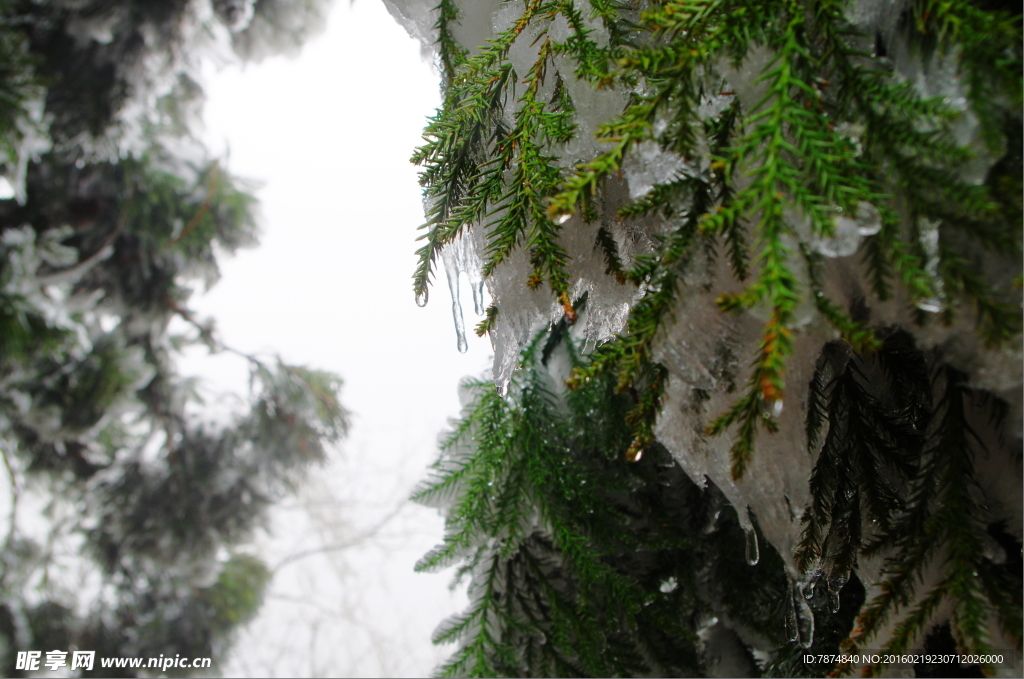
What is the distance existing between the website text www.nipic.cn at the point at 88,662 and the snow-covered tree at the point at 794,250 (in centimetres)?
270

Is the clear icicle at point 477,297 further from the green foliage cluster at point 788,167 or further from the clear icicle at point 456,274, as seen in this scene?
the green foliage cluster at point 788,167

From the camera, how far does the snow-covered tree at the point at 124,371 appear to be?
2506 mm

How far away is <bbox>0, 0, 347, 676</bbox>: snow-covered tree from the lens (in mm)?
2506

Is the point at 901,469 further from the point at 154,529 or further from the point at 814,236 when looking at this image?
the point at 154,529

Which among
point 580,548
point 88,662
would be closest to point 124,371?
point 88,662

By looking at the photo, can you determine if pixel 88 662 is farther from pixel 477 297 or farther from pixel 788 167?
pixel 788 167

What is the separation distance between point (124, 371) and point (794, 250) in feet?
9.40

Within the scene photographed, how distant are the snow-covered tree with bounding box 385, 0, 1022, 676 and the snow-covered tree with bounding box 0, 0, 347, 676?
2334 millimetres

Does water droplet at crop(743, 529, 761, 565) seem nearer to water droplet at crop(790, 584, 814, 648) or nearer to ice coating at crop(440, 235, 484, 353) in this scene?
water droplet at crop(790, 584, 814, 648)

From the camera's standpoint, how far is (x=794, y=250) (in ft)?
1.19

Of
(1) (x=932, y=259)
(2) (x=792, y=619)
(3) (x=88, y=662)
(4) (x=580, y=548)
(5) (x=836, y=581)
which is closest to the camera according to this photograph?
(1) (x=932, y=259)

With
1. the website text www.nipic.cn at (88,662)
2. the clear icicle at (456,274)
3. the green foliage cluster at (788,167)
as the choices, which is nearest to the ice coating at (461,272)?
the clear icicle at (456,274)

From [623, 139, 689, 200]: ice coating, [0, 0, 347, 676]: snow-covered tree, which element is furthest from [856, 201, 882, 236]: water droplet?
[0, 0, 347, 676]: snow-covered tree

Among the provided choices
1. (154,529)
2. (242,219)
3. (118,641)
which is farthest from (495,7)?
(118,641)
